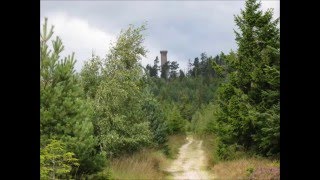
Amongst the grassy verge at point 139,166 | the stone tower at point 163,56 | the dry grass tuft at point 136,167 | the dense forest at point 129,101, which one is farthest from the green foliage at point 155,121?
the stone tower at point 163,56

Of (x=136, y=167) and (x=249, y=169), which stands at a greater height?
(x=249, y=169)

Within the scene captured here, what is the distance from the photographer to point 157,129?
30.1 m

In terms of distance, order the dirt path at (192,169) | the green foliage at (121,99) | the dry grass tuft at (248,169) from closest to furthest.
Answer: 1. the dry grass tuft at (248,169)
2. the green foliage at (121,99)
3. the dirt path at (192,169)

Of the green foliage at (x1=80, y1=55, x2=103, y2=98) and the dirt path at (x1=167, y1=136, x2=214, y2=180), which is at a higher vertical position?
the green foliage at (x1=80, y1=55, x2=103, y2=98)

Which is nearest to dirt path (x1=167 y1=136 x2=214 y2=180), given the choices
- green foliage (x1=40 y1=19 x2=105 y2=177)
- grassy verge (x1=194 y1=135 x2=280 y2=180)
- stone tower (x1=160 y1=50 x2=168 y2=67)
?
grassy verge (x1=194 y1=135 x2=280 y2=180)

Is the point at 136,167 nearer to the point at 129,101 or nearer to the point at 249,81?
the point at 129,101

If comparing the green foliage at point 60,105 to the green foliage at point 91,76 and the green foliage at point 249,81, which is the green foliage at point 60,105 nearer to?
the green foliage at point 91,76

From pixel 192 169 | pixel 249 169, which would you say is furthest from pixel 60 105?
pixel 192 169

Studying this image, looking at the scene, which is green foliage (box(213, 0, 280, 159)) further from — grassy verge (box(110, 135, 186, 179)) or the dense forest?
grassy verge (box(110, 135, 186, 179))

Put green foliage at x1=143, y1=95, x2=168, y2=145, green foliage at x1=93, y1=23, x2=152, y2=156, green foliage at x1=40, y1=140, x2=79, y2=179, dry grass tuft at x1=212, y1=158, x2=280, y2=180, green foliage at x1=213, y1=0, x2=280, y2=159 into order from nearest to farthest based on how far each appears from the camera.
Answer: green foliage at x1=40, y1=140, x2=79, y2=179
dry grass tuft at x1=212, y1=158, x2=280, y2=180
green foliage at x1=93, y1=23, x2=152, y2=156
green foliage at x1=213, y1=0, x2=280, y2=159
green foliage at x1=143, y1=95, x2=168, y2=145
